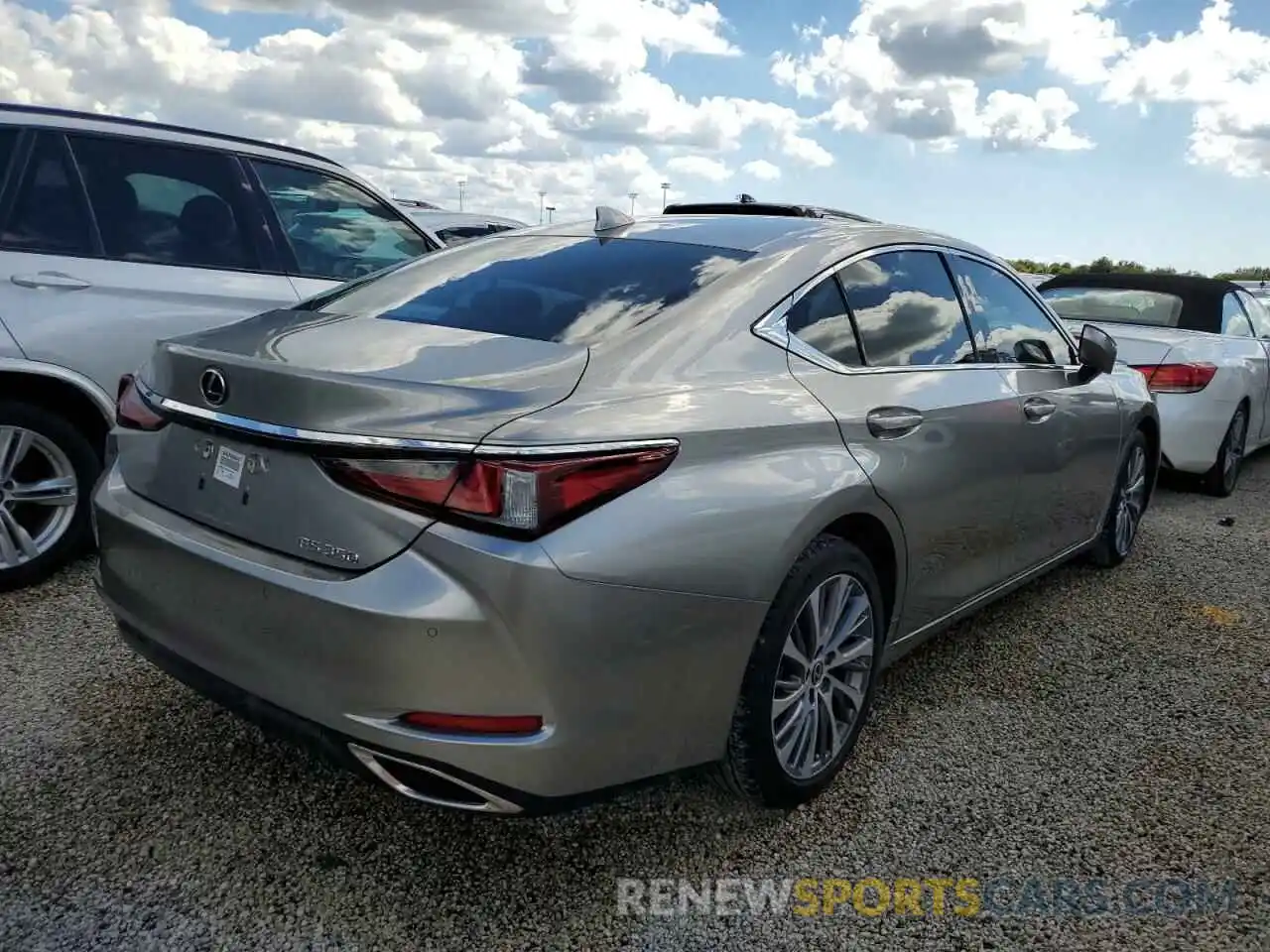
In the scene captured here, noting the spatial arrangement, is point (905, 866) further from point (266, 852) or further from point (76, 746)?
point (76, 746)

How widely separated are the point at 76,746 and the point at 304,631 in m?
1.22

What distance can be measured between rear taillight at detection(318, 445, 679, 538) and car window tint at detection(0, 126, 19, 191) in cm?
271

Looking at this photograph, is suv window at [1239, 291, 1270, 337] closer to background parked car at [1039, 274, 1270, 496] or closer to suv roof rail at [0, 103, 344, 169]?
background parked car at [1039, 274, 1270, 496]

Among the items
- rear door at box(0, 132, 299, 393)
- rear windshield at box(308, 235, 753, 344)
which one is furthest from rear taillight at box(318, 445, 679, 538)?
rear door at box(0, 132, 299, 393)

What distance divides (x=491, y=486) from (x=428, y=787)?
623 millimetres

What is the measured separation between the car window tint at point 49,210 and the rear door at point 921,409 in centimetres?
287

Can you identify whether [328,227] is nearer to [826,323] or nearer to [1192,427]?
[826,323]

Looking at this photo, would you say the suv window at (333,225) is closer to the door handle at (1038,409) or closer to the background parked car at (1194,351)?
the door handle at (1038,409)

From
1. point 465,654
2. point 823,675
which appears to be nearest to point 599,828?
point 823,675

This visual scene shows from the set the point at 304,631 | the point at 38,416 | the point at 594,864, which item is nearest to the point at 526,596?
the point at 304,631

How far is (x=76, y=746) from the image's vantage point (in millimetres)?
2869

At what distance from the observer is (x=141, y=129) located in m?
4.32

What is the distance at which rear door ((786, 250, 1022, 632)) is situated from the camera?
2785 mm

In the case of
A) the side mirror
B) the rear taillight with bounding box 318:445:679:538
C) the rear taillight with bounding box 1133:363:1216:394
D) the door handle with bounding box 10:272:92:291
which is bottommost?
the rear taillight with bounding box 1133:363:1216:394
